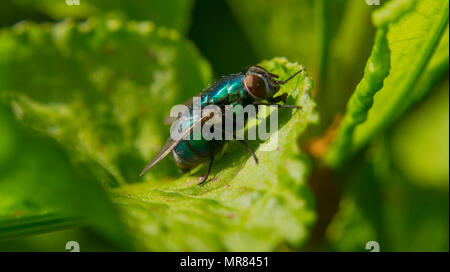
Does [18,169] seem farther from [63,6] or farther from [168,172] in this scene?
[63,6]

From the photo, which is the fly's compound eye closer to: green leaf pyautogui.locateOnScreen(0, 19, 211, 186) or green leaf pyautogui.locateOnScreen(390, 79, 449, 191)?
green leaf pyautogui.locateOnScreen(0, 19, 211, 186)

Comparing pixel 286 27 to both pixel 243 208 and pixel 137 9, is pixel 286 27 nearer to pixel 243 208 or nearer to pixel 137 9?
pixel 137 9

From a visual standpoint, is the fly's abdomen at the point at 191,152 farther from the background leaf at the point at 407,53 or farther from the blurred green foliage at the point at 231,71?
the background leaf at the point at 407,53

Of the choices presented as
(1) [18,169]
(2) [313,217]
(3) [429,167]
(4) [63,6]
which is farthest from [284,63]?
(4) [63,6]

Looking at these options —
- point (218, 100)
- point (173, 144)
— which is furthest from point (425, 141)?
point (173, 144)

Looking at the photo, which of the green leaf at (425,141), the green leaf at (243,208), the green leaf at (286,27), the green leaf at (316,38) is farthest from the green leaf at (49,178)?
the green leaf at (425,141)
